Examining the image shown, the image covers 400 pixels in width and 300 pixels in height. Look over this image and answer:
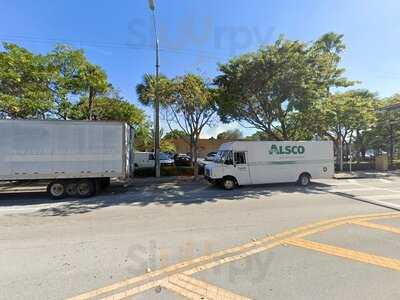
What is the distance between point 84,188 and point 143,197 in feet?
8.61

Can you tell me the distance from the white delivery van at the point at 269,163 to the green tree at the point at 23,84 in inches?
385

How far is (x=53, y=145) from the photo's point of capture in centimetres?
1144

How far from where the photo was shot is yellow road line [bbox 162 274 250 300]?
12.3ft

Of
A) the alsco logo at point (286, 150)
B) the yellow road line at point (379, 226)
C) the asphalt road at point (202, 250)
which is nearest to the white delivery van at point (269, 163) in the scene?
the alsco logo at point (286, 150)

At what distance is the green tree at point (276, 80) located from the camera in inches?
598

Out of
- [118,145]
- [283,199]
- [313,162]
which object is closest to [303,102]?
[313,162]

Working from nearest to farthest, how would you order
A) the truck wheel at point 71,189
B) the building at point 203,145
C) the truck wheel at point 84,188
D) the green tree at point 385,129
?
the truck wheel at point 71,189 < the truck wheel at point 84,188 < the green tree at point 385,129 < the building at point 203,145

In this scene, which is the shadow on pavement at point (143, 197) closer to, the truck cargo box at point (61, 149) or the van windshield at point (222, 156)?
the truck cargo box at point (61, 149)

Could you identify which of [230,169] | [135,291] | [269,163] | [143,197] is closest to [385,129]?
[269,163]

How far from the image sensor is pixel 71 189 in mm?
11992

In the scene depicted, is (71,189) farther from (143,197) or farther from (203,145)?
(203,145)

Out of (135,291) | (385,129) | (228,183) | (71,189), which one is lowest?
(135,291)

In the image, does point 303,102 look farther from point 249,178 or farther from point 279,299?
point 279,299

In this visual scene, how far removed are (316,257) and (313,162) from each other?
36.3 ft
